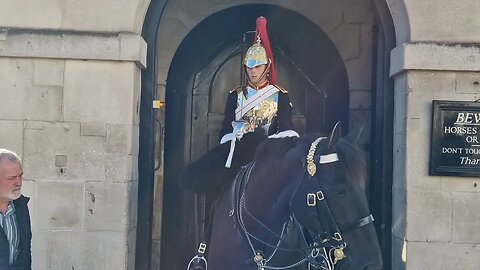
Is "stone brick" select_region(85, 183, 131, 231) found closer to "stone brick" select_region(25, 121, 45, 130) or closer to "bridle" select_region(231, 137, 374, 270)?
"stone brick" select_region(25, 121, 45, 130)

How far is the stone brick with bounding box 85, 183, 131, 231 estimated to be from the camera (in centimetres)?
552

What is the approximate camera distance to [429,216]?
5.50 metres

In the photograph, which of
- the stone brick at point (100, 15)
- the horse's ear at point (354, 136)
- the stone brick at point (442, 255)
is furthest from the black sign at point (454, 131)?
the stone brick at point (100, 15)

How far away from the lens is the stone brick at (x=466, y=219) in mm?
5484

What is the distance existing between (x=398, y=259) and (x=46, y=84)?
3252 mm

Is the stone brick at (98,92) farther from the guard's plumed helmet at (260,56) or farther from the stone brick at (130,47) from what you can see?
the guard's plumed helmet at (260,56)

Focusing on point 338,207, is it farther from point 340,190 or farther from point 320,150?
point 320,150

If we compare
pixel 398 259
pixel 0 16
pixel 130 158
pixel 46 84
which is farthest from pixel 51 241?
pixel 398 259

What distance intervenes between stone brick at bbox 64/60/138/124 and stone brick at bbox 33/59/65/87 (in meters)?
0.05

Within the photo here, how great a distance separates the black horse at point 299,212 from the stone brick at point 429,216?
5.20 feet

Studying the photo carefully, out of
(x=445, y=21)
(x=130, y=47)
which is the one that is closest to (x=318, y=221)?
(x=130, y=47)

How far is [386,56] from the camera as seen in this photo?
610 centimetres

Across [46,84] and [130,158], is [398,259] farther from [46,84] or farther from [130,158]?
[46,84]

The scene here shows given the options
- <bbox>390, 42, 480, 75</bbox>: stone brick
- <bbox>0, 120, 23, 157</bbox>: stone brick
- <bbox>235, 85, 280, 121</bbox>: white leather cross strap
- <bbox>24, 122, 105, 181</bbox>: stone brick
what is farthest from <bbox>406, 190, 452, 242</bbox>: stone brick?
<bbox>0, 120, 23, 157</bbox>: stone brick
